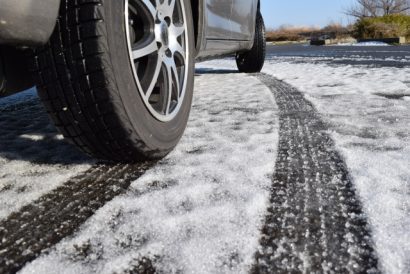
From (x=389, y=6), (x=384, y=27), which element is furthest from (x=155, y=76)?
(x=389, y=6)

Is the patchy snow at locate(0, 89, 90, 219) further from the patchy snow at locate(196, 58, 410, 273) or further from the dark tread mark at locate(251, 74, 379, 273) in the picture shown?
the patchy snow at locate(196, 58, 410, 273)

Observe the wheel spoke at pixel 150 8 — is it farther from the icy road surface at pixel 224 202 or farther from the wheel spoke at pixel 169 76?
the icy road surface at pixel 224 202

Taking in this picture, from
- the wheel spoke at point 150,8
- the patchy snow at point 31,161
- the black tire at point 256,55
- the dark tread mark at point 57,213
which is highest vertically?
the wheel spoke at point 150,8

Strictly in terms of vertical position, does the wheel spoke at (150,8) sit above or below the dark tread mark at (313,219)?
above

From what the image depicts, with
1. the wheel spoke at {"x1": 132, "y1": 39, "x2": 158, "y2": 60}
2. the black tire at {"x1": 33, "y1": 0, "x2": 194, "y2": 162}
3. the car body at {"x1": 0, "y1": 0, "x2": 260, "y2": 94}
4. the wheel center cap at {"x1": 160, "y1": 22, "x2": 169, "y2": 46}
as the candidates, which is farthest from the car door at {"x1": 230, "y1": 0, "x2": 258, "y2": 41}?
the black tire at {"x1": 33, "y1": 0, "x2": 194, "y2": 162}

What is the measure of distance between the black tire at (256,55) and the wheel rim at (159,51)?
122 inches

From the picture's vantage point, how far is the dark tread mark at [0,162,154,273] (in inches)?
40.0

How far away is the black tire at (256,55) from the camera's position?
484 centimetres

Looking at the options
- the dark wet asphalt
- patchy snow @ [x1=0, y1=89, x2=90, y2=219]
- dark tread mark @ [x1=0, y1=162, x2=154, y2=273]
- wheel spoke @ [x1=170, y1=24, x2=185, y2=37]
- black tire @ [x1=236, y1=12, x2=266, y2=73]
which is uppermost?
wheel spoke @ [x1=170, y1=24, x2=185, y2=37]

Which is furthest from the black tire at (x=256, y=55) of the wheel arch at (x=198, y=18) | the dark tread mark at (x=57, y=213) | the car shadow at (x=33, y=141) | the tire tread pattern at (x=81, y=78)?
the tire tread pattern at (x=81, y=78)

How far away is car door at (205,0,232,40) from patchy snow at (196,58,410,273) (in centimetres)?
79

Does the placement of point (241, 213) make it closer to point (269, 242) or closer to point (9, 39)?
point (269, 242)

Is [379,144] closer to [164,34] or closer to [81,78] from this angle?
[164,34]

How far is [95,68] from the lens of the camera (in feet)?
4.25
